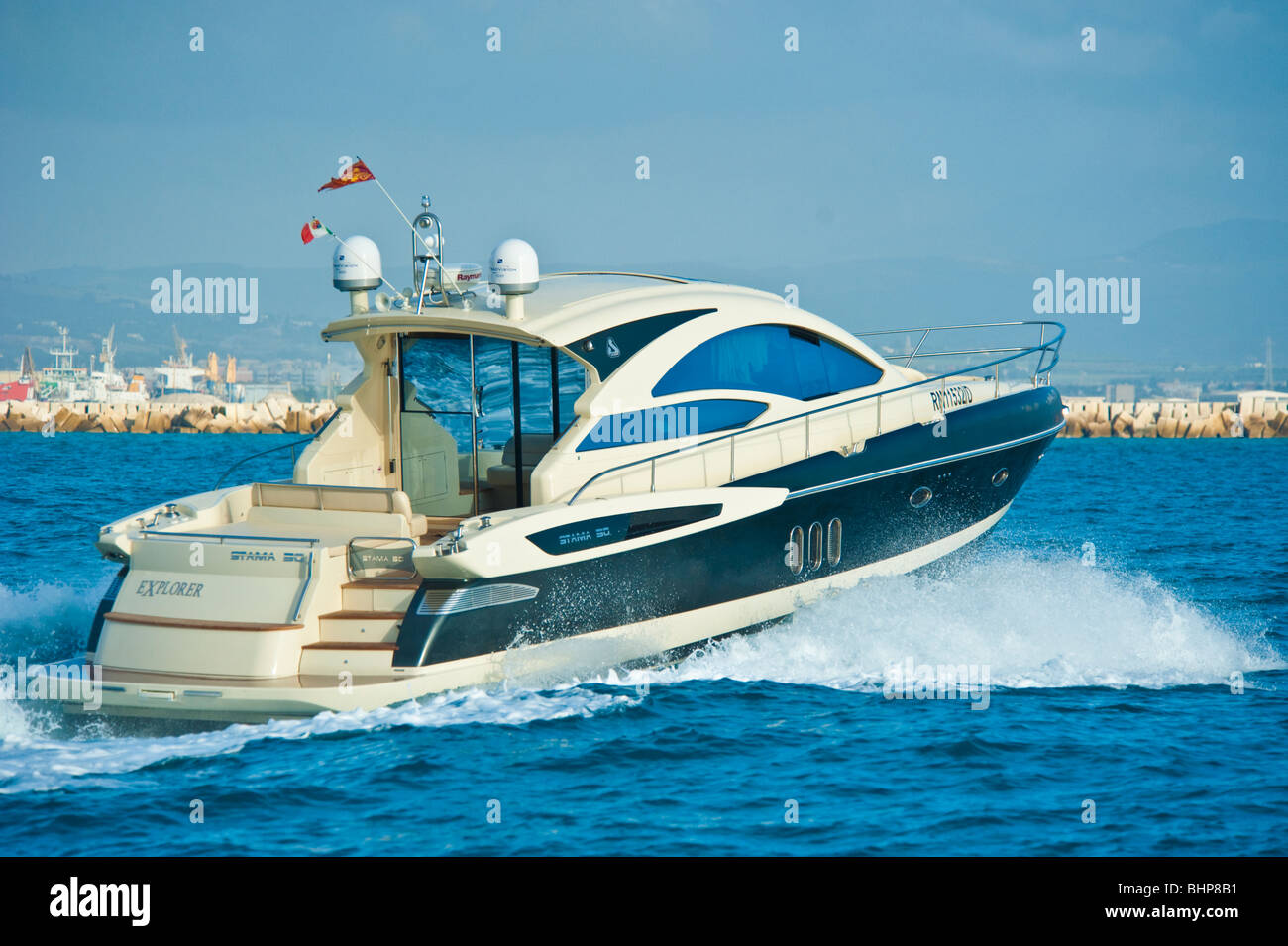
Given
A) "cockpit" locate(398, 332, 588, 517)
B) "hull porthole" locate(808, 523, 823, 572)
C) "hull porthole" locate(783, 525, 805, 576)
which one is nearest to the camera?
"cockpit" locate(398, 332, 588, 517)

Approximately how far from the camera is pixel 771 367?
37.9 ft

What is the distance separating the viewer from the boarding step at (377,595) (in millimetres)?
9086

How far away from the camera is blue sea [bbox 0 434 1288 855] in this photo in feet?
23.8

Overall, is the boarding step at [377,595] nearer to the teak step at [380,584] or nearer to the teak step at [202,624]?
the teak step at [380,584]

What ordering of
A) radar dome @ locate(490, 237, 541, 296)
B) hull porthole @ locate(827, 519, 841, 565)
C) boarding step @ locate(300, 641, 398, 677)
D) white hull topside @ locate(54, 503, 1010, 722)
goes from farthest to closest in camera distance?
hull porthole @ locate(827, 519, 841, 565) → radar dome @ locate(490, 237, 541, 296) → boarding step @ locate(300, 641, 398, 677) → white hull topside @ locate(54, 503, 1010, 722)

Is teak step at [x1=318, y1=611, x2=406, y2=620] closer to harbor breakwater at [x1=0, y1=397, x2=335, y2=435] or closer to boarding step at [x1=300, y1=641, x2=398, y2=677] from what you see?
boarding step at [x1=300, y1=641, x2=398, y2=677]

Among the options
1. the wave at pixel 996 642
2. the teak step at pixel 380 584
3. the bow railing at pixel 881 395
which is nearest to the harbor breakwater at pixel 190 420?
the bow railing at pixel 881 395

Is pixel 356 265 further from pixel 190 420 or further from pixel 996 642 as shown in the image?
pixel 190 420

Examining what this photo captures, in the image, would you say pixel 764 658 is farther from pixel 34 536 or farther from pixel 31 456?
pixel 31 456

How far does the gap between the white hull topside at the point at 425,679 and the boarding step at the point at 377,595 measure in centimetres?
50

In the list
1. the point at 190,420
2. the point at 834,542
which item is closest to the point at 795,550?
the point at 834,542

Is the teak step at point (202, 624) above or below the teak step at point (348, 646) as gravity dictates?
above

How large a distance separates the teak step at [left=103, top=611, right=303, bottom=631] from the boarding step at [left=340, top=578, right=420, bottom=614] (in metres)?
0.12

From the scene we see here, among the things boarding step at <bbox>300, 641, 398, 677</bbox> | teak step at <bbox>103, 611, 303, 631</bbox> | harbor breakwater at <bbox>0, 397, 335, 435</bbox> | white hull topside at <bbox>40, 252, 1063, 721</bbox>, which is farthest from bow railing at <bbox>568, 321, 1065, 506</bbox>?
harbor breakwater at <bbox>0, 397, 335, 435</bbox>
